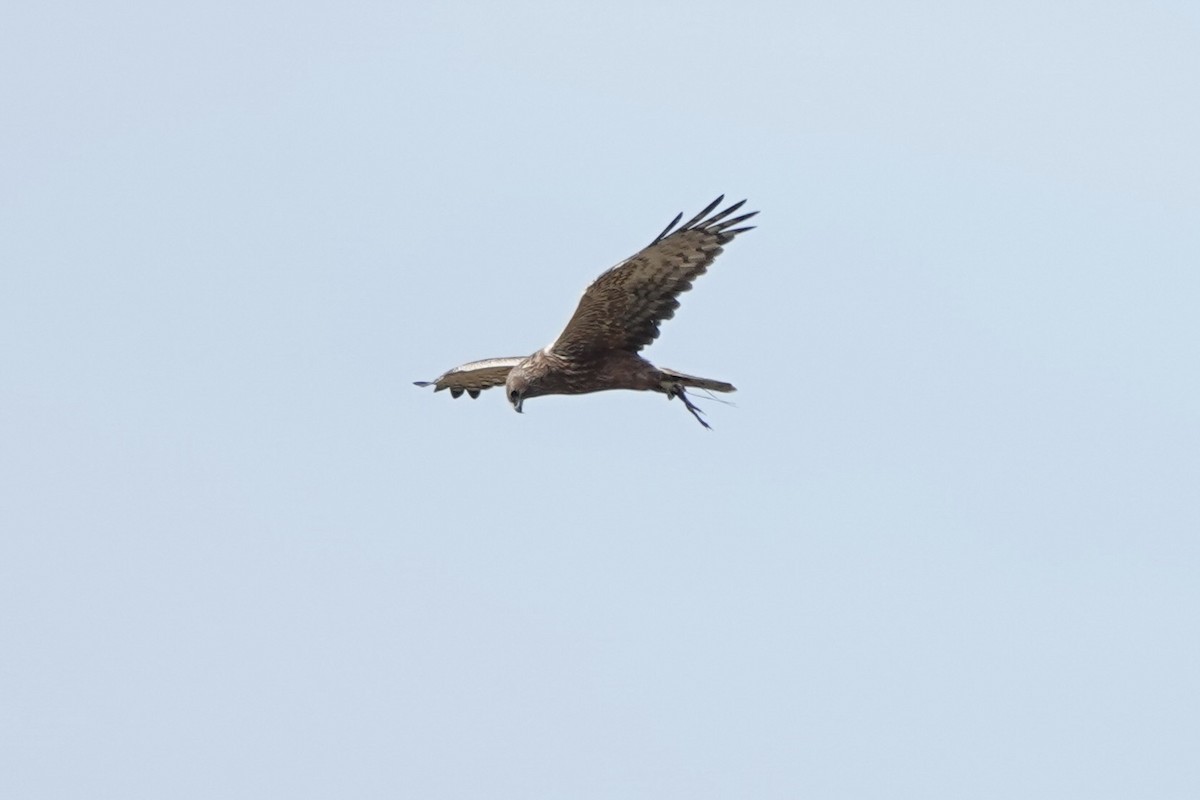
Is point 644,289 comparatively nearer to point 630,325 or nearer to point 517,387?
point 630,325

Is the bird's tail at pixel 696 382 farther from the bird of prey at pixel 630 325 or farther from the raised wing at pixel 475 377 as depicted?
the raised wing at pixel 475 377

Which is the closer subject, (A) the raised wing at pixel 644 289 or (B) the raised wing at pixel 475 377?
(A) the raised wing at pixel 644 289

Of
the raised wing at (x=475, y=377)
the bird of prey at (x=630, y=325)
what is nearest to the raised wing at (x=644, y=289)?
the bird of prey at (x=630, y=325)

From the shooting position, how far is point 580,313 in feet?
57.8

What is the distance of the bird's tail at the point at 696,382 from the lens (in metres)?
17.8

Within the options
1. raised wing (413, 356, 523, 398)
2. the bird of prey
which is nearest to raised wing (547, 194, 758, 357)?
the bird of prey

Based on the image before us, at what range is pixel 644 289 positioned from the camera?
57.3ft

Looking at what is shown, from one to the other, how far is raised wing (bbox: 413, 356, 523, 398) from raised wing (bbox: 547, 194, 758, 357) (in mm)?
1708

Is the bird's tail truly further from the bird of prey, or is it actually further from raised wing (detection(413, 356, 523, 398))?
raised wing (detection(413, 356, 523, 398))

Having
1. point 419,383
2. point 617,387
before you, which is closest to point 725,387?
point 617,387

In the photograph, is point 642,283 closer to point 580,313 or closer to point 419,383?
point 580,313

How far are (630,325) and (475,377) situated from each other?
337 cm

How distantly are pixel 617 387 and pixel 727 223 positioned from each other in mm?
1931

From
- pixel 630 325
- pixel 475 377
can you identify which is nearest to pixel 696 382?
pixel 630 325
